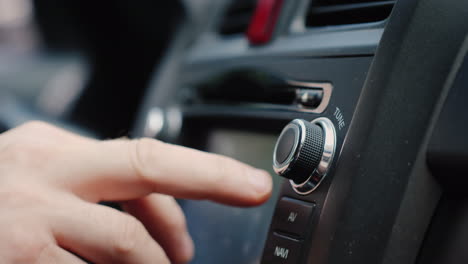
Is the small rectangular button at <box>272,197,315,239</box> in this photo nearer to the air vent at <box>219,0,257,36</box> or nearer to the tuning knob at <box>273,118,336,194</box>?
the tuning knob at <box>273,118,336,194</box>

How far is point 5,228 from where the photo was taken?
0.50 metres

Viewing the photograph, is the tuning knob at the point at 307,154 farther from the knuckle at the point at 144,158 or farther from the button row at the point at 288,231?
the knuckle at the point at 144,158

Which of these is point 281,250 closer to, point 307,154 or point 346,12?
point 307,154

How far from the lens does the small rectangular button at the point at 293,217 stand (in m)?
0.50

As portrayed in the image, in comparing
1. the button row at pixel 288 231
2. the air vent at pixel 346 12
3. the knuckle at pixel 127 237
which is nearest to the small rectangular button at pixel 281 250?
the button row at pixel 288 231

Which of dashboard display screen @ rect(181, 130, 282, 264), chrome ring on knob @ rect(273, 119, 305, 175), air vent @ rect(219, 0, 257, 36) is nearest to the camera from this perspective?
chrome ring on knob @ rect(273, 119, 305, 175)

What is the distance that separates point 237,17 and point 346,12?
298 mm

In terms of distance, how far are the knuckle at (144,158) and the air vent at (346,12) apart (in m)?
0.26

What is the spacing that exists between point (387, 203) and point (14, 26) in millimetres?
1702

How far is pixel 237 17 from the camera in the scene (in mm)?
872

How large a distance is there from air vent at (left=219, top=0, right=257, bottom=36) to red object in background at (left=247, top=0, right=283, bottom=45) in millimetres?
75

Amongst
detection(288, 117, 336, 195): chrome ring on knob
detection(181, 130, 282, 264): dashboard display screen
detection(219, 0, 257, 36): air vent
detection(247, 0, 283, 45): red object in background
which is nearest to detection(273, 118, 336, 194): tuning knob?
detection(288, 117, 336, 195): chrome ring on knob

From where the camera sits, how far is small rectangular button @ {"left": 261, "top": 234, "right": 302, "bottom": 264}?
0.50 m

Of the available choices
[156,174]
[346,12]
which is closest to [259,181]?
[156,174]
